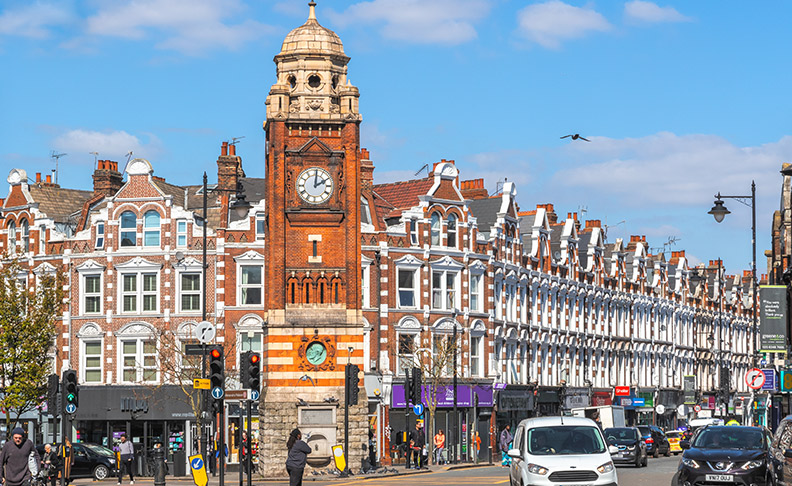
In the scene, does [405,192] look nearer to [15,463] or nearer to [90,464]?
[90,464]

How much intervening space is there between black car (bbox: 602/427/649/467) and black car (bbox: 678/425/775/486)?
1831 cm

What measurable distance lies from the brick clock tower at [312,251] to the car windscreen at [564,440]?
22913 millimetres

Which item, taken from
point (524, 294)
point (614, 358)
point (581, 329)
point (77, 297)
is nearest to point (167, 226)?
point (77, 297)

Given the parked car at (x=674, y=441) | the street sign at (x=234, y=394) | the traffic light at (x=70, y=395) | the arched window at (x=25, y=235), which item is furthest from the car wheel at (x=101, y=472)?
the parked car at (x=674, y=441)

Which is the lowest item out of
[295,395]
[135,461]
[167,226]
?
[135,461]

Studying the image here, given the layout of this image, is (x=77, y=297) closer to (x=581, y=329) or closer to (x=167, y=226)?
(x=167, y=226)

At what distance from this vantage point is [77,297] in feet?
210

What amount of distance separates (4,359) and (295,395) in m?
16.3

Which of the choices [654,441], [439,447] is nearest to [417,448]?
[439,447]

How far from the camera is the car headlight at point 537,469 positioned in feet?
81.1

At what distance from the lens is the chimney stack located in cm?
6625

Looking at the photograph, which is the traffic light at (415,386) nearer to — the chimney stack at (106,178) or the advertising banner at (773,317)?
the advertising banner at (773,317)

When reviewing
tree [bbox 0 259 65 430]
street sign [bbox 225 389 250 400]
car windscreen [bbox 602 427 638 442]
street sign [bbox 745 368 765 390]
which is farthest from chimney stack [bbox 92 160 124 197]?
street sign [bbox 745 368 765 390]

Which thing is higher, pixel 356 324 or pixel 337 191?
pixel 337 191
